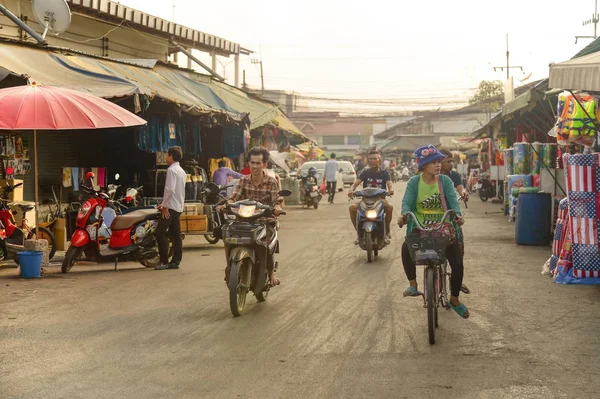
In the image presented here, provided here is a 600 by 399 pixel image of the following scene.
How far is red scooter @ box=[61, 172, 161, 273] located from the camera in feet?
40.6

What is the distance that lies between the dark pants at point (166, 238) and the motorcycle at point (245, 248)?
3.87 m

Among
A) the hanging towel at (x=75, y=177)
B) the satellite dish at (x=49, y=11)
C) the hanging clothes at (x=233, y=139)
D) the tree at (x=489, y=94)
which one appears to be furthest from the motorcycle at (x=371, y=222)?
the tree at (x=489, y=94)

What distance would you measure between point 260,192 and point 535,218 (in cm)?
783

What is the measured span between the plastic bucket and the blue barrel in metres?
8.54

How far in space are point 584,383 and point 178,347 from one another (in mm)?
3146

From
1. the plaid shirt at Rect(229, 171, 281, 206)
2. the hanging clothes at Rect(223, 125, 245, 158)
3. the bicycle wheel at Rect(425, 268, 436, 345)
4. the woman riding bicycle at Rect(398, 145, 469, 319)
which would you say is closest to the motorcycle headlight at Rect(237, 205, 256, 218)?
the plaid shirt at Rect(229, 171, 281, 206)

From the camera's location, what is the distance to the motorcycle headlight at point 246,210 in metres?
8.82

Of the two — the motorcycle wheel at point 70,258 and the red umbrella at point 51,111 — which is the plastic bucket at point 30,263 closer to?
the motorcycle wheel at point 70,258

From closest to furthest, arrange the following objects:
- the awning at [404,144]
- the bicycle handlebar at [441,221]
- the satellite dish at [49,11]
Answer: the bicycle handlebar at [441,221]
the satellite dish at [49,11]
the awning at [404,144]

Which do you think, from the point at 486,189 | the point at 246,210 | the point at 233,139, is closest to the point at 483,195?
the point at 486,189

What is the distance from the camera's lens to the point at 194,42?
29.9 m

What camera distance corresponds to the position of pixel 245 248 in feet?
28.9

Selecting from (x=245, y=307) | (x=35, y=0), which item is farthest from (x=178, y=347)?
(x=35, y=0)

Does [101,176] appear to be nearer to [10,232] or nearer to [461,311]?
[10,232]
